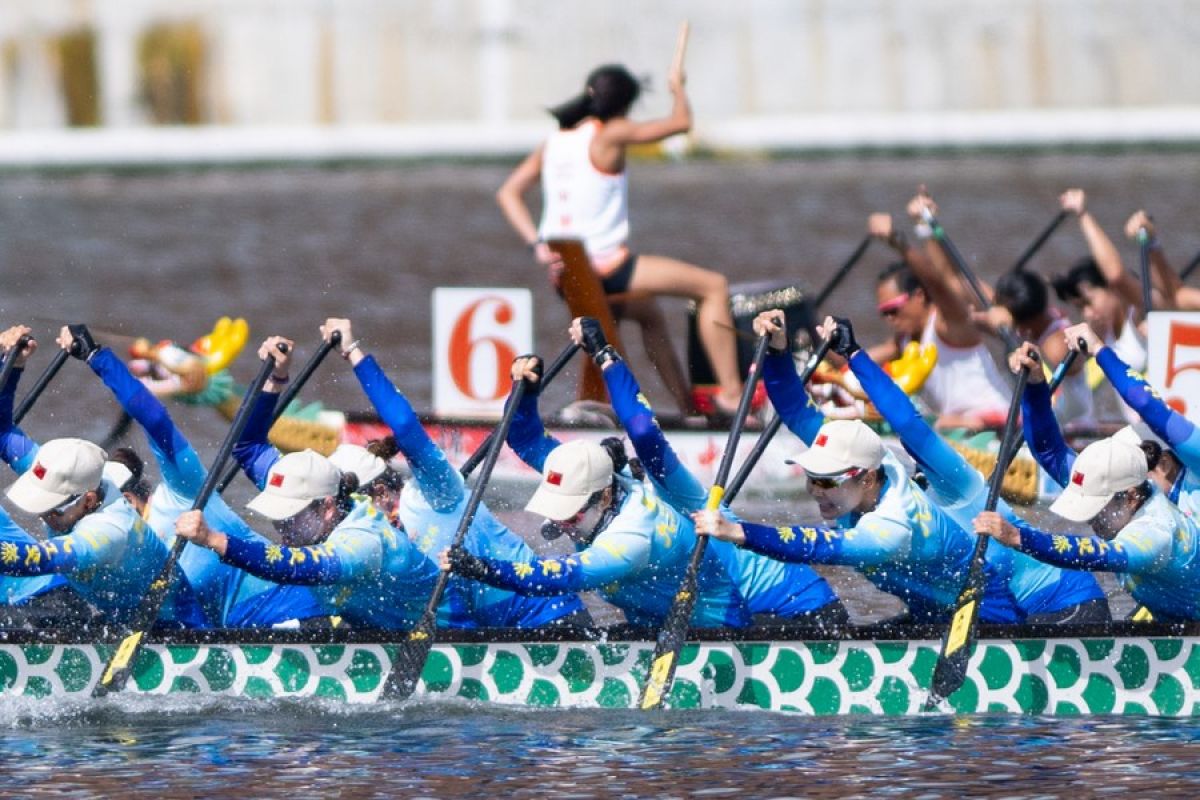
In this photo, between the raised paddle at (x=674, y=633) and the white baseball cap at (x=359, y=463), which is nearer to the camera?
the raised paddle at (x=674, y=633)

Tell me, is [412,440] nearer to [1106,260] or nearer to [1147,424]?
[1147,424]

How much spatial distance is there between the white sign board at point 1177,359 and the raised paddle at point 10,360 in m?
5.37

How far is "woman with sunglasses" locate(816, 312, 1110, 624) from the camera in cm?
956

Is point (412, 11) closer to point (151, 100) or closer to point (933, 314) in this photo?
point (151, 100)

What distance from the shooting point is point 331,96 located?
121 feet

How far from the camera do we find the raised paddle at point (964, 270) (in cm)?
1380

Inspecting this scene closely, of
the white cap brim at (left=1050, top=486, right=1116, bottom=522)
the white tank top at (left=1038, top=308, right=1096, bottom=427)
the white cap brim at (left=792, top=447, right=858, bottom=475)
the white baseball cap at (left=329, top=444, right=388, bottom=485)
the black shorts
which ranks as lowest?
the white cap brim at (left=1050, top=486, right=1116, bottom=522)

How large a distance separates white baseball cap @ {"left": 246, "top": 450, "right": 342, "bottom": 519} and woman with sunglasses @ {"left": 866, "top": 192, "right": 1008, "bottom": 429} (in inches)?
203

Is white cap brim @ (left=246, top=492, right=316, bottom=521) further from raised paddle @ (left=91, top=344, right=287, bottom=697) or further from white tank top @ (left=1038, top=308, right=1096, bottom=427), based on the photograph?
white tank top @ (left=1038, top=308, right=1096, bottom=427)

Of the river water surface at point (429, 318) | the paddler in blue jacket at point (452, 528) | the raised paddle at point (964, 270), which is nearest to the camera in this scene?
the river water surface at point (429, 318)

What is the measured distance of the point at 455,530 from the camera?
9859 mm

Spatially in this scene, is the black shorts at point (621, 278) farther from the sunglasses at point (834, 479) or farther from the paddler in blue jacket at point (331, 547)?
the sunglasses at point (834, 479)

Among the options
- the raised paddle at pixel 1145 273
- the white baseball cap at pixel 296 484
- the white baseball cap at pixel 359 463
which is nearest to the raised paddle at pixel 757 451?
the white baseball cap at pixel 359 463

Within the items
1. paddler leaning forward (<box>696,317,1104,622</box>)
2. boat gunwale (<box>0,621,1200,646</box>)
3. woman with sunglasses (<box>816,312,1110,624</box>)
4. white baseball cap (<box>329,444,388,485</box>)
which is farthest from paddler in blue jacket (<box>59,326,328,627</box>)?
woman with sunglasses (<box>816,312,1110,624</box>)
